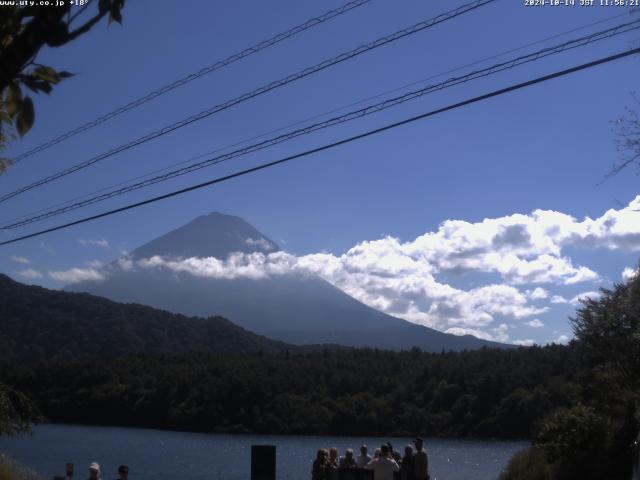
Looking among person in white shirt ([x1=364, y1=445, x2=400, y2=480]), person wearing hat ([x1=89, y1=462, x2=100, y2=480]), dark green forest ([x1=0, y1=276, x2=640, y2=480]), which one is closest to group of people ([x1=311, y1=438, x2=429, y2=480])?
person in white shirt ([x1=364, y1=445, x2=400, y2=480])

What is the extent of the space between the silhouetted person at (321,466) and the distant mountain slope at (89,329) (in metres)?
105

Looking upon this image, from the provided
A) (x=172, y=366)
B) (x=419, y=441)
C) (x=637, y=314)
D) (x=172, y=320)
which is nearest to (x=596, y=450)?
(x=637, y=314)

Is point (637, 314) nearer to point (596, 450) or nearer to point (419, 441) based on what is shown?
Result: point (596, 450)

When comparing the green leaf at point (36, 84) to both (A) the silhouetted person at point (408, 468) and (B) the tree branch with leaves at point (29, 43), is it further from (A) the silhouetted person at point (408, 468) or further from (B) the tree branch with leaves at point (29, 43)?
(A) the silhouetted person at point (408, 468)

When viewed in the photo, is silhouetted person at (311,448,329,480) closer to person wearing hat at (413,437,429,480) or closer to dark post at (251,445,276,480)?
person wearing hat at (413,437,429,480)

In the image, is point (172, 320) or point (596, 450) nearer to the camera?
point (596, 450)

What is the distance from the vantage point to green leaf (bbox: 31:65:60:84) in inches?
123

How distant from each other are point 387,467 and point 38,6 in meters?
9.38

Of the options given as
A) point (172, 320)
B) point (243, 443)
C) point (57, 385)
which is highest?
point (172, 320)

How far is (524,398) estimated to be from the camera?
62.5 m

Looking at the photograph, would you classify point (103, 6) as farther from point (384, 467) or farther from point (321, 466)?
point (321, 466)

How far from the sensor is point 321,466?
11766 mm

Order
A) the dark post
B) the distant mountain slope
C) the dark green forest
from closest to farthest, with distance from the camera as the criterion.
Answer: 1. the dark post
2. the dark green forest
3. the distant mountain slope

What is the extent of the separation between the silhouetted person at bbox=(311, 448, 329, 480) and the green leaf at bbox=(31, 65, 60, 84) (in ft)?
30.4
